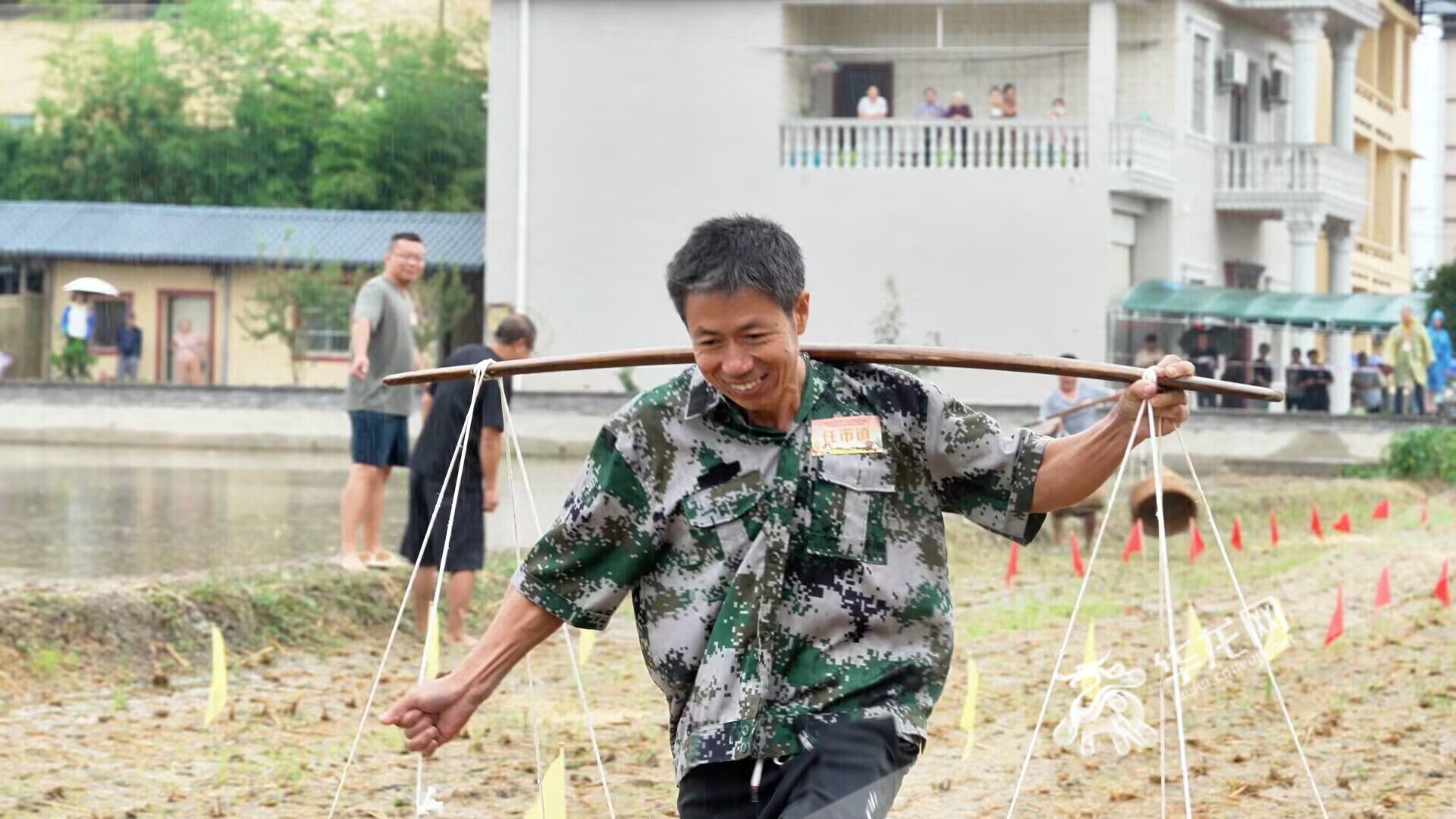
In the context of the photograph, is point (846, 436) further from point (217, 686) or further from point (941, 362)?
point (217, 686)

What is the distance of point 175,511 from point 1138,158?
19.9 metres

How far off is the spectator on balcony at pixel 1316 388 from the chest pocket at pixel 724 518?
27.8m

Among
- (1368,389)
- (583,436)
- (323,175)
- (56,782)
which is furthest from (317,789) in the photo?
(323,175)

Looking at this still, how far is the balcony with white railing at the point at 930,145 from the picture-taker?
1341 inches

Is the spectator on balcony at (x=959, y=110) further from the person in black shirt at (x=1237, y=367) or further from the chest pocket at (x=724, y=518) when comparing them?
the chest pocket at (x=724, y=518)

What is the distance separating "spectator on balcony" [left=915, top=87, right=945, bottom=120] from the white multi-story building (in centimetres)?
41

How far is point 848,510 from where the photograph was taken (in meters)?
4.00

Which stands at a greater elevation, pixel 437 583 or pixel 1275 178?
pixel 1275 178

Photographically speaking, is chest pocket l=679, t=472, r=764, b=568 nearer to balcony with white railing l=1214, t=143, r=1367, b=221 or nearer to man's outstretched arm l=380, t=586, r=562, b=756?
man's outstretched arm l=380, t=586, r=562, b=756

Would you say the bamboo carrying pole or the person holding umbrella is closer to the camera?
the bamboo carrying pole

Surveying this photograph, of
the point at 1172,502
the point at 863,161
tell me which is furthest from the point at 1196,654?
the point at 863,161

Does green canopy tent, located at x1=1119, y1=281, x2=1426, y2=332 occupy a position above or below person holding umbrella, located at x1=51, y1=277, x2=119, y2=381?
above

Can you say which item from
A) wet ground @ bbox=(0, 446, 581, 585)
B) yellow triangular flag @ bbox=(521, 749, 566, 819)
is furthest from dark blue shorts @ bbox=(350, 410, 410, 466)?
yellow triangular flag @ bbox=(521, 749, 566, 819)

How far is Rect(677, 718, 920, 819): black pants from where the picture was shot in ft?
12.7
